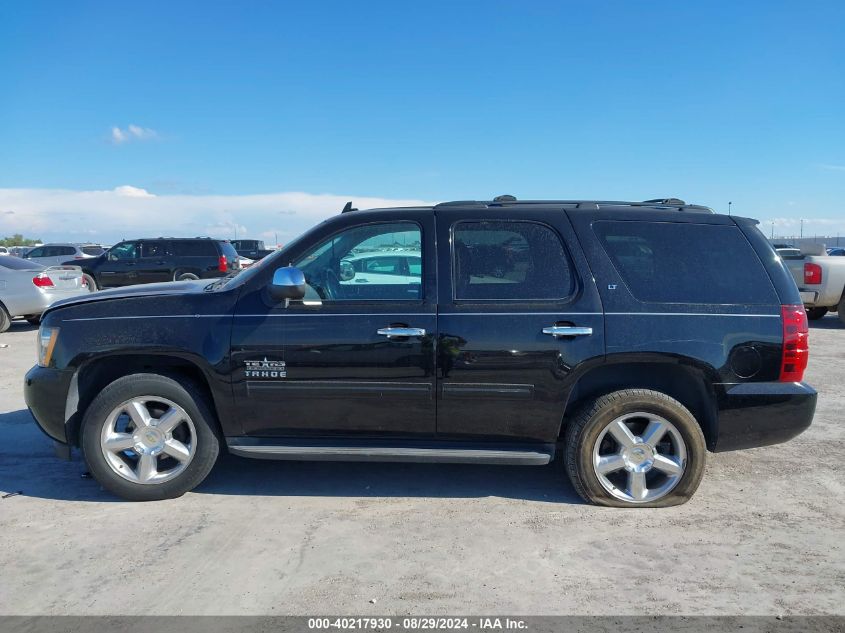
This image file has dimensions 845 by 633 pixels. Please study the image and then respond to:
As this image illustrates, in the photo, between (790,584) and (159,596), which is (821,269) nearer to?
(790,584)

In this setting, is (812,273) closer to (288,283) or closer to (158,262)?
(288,283)

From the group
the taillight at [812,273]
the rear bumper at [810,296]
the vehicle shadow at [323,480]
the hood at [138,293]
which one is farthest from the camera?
the rear bumper at [810,296]

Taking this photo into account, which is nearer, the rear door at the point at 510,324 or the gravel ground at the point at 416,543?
the gravel ground at the point at 416,543

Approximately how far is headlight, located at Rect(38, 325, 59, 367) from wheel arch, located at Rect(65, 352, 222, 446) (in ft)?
0.75

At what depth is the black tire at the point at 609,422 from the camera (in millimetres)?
4066

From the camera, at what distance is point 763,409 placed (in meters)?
4.07

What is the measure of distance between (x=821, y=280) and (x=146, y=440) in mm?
12092

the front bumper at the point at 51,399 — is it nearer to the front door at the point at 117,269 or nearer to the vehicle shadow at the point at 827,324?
the vehicle shadow at the point at 827,324

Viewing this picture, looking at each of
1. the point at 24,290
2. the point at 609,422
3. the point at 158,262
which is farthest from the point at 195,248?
the point at 609,422

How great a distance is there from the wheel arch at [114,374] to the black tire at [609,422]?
2297mm

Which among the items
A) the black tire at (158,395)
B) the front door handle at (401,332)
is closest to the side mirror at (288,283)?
the front door handle at (401,332)

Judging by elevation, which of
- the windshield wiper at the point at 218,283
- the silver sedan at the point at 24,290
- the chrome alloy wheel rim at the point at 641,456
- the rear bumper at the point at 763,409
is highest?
the windshield wiper at the point at 218,283

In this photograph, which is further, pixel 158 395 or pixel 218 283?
pixel 218 283

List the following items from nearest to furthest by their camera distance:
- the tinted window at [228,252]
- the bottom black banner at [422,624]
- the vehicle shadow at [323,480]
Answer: the bottom black banner at [422,624], the vehicle shadow at [323,480], the tinted window at [228,252]
